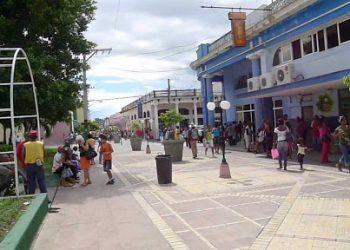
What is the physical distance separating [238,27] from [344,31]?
6602 mm

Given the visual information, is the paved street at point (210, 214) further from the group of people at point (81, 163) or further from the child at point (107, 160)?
the group of people at point (81, 163)

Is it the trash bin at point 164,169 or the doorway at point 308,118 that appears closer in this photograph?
the trash bin at point 164,169

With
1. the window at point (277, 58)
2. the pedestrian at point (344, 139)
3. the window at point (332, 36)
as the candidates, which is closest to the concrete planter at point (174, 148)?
the window at point (277, 58)

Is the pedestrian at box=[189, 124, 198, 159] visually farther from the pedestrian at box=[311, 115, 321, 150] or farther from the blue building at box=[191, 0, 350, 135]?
the pedestrian at box=[311, 115, 321, 150]

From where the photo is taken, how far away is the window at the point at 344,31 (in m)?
17.6

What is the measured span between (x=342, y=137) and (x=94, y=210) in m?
7.52

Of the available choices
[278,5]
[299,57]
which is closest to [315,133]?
[299,57]

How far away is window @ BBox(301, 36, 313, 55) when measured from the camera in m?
20.2

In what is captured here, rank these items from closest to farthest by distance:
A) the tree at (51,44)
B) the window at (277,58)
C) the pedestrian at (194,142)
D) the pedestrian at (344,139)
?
the pedestrian at (344,139) → the tree at (51,44) → the pedestrian at (194,142) → the window at (277,58)

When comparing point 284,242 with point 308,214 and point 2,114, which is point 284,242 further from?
point 2,114

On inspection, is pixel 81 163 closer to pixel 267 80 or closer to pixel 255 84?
pixel 267 80

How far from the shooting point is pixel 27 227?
672 centimetres

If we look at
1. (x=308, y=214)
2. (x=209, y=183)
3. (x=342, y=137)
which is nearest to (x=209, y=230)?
(x=308, y=214)

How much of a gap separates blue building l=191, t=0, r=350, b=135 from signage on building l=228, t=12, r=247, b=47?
74 centimetres
